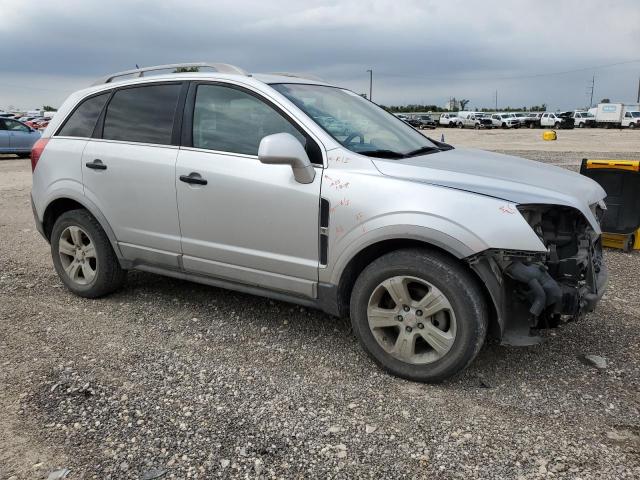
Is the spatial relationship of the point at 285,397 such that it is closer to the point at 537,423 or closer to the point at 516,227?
the point at 537,423

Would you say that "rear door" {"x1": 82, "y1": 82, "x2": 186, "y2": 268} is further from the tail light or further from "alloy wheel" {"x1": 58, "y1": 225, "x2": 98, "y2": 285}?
the tail light

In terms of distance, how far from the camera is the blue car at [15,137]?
19.7m

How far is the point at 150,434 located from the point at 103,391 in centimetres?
59

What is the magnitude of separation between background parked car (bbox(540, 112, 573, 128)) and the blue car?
152 ft

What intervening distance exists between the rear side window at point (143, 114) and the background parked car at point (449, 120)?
56759 mm

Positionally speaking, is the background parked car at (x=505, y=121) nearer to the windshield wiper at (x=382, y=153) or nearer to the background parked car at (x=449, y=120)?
the background parked car at (x=449, y=120)

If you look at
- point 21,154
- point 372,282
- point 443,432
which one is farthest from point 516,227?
point 21,154

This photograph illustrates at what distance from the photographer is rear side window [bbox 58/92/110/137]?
180 inches

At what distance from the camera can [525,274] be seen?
→ 9.72 feet

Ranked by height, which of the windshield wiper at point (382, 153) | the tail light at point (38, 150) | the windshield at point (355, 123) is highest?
the windshield at point (355, 123)

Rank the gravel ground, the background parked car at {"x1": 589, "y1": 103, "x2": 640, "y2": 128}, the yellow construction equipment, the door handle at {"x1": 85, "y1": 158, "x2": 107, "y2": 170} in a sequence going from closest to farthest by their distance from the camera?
1. the gravel ground
2. the door handle at {"x1": 85, "y1": 158, "x2": 107, "y2": 170}
3. the yellow construction equipment
4. the background parked car at {"x1": 589, "y1": 103, "x2": 640, "y2": 128}

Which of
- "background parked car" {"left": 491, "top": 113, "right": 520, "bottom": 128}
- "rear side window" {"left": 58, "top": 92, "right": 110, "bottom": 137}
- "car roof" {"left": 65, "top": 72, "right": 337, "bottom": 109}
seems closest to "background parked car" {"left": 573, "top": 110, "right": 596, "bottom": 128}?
"background parked car" {"left": 491, "top": 113, "right": 520, "bottom": 128}

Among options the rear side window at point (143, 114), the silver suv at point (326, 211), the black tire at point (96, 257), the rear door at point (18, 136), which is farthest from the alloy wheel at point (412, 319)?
the rear door at point (18, 136)

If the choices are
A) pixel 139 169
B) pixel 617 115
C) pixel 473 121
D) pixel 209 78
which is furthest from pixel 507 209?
pixel 473 121
